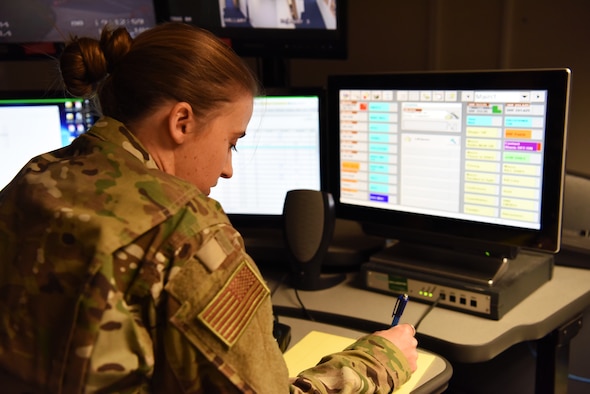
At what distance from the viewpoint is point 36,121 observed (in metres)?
1.66

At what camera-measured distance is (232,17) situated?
170 centimetres

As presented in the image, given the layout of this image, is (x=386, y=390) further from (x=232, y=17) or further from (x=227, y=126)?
(x=232, y=17)

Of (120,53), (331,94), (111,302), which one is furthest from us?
(331,94)

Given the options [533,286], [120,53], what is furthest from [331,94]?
[120,53]

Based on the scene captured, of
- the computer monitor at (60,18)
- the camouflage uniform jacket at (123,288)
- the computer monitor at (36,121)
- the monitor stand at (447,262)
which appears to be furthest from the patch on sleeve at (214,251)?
A: the computer monitor at (60,18)

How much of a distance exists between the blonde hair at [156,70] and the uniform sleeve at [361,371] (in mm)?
398

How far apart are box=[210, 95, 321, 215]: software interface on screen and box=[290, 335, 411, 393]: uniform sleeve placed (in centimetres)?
62

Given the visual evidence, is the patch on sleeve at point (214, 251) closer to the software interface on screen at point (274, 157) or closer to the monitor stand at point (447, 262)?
the monitor stand at point (447, 262)

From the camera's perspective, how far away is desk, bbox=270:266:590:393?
119 cm

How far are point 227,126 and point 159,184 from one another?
0.17 m

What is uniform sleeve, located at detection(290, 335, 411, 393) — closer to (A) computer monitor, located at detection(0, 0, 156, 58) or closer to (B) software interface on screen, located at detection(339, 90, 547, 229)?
(B) software interface on screen, located at detection(339, 90, 547, 229)

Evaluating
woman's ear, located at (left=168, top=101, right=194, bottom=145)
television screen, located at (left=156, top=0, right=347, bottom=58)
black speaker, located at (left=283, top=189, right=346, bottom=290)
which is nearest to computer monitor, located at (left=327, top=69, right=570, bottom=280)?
black speaker, located at (left=283, top=189, right=346, bottom=290)

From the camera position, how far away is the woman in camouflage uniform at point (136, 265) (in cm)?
68

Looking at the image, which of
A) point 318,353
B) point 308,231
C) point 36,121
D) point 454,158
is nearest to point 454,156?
point 454,158
